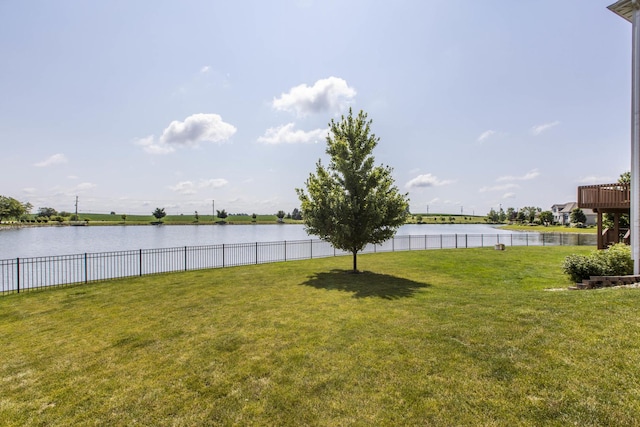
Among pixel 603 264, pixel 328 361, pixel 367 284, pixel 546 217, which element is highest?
pixel 546 217

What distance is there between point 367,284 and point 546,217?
96.9 metres

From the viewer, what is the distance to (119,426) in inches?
152

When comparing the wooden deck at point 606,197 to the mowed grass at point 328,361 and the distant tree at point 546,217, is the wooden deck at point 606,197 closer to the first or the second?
the mowed grass at point 328,361

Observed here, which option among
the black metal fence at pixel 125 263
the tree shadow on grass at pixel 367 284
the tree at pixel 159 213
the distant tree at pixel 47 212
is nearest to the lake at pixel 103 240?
the black metal fence at pixel 125 263

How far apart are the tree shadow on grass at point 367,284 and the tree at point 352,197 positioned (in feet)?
5.19

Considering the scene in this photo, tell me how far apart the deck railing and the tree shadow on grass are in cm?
1100

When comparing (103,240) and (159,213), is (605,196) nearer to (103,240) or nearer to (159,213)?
(103,240)

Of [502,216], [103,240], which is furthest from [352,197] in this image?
[502,216]

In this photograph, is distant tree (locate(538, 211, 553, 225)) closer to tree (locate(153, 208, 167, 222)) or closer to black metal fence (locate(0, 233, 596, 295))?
black metal fence (locate(0, 233, 596, 295))

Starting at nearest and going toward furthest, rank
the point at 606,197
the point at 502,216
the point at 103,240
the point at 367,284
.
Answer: the point at 367,284 < the point at 606,197 < the point at 103,240 < the point at 502,216

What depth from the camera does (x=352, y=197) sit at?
584 inches

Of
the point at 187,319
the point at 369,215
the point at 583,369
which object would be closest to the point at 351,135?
the point at 369,215

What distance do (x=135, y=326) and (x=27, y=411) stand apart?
348 centimetres

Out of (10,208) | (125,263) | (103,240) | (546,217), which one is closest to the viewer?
(125,263)
